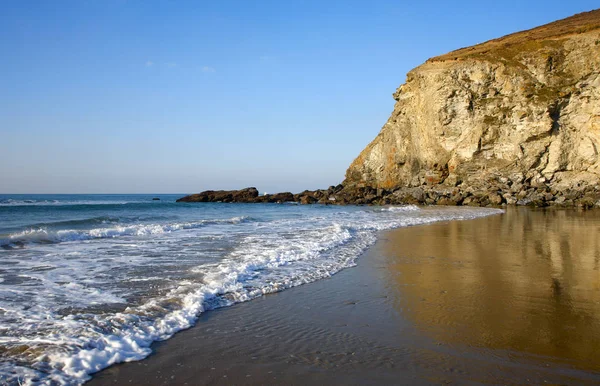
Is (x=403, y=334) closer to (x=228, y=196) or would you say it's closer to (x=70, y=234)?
(x=70, y=234)

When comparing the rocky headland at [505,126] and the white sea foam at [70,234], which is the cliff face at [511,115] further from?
the white sea foam at [70,234]

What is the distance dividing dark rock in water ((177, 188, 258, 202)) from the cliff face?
75.7 ft

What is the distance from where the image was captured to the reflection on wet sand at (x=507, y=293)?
448 centimetres

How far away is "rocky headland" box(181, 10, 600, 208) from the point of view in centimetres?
3378

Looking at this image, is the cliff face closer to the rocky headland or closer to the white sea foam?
the rocky headland

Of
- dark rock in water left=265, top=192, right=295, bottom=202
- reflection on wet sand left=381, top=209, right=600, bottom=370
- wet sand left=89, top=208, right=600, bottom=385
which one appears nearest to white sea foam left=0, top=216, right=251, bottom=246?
reflection on wet sand left=381, top=209, right=600, bottom=370

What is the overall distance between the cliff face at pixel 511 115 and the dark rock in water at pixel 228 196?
23.1 meters

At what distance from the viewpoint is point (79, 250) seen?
11516 millimetres

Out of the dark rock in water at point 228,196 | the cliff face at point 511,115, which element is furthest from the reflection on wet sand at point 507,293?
the dark rock in water at point 228,196

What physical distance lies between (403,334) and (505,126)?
36940mm

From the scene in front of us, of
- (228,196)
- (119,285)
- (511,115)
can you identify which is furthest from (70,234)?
(228,196)

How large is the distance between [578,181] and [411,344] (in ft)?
118

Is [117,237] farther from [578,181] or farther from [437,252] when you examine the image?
[578,181]

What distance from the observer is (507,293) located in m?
6.51
